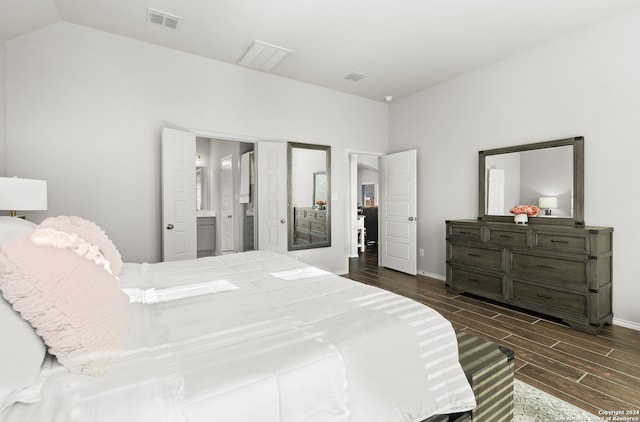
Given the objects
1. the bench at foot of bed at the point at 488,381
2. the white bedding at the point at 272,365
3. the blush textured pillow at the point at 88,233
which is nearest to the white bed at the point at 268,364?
the white bedding at the point at 272,365

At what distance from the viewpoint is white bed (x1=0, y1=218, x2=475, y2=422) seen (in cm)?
81

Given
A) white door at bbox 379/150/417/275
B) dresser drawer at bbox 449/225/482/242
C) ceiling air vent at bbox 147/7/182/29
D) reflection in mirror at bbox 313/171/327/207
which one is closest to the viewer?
ceiling air vent at bbox 147/7/182/29

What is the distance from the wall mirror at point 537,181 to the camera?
3.28 m

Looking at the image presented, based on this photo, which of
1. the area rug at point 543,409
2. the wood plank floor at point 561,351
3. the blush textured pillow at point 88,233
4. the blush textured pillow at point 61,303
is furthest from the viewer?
the wood plank floor at point 561,351

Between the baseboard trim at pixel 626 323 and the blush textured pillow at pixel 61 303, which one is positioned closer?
the blush textured pillow at pixel 61 303

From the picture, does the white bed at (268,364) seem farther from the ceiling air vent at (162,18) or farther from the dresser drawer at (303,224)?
the dresser drawer at (303,224)

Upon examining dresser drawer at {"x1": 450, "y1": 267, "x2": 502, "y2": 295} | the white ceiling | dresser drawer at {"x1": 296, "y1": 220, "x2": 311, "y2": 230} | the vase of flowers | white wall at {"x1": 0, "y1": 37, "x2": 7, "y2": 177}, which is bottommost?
dresser drawer at {"x1": 450, "y1": 267, "x2": 502, "y2": 295}

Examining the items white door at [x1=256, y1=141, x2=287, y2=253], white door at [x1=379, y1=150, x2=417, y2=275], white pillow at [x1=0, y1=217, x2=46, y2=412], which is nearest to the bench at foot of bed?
white pillow at [x1=0, y1=217, x2=46, y2=412]

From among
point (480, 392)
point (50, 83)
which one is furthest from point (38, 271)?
point (50, 83)

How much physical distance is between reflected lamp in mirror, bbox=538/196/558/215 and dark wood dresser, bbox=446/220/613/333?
35 cm

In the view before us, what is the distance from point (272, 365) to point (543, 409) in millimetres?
1768

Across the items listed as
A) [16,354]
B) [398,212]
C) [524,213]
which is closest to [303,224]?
[398,212]

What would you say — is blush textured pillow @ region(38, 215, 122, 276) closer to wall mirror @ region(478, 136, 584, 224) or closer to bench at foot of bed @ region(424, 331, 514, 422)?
bench at foot of bed @ region(424, 331, 514, 422)

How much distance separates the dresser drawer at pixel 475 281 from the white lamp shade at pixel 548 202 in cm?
96
